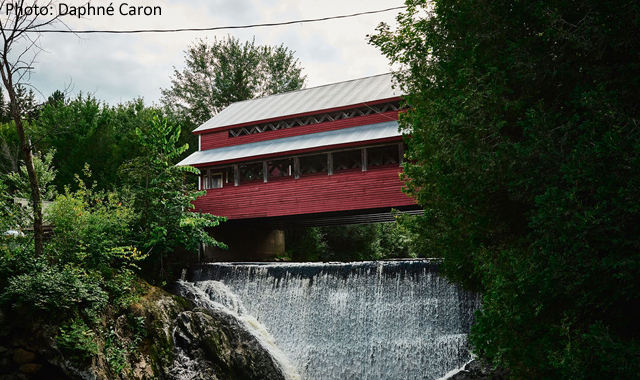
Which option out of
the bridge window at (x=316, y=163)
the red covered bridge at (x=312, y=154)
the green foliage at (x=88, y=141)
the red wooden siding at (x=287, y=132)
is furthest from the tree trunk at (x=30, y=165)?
the green foliage at (x=88, y=141)

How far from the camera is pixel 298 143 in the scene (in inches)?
792

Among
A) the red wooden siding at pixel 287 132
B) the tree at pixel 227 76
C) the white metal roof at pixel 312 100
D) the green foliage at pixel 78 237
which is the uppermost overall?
the tree at pixel 227 76

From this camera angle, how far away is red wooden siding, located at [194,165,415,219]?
56.5ft

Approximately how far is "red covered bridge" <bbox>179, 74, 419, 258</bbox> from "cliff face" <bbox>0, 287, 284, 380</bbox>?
6252mm

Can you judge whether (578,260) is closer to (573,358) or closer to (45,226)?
(573,358)

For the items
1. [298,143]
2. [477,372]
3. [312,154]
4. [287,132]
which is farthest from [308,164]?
[477,372]

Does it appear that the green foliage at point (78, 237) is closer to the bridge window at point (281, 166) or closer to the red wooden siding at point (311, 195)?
the red wooden siding at point (311, 195)

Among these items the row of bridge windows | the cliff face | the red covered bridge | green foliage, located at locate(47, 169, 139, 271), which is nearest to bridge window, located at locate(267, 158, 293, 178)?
the row of bridge windows

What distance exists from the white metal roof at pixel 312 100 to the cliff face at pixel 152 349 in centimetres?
1045

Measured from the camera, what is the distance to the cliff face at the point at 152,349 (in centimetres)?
1013

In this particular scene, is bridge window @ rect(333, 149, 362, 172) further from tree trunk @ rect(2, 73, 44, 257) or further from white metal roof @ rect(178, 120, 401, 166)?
tree trunk @ rect(2, 73, 44, 257)

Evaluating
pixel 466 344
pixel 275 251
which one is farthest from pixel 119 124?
pixel 466 344

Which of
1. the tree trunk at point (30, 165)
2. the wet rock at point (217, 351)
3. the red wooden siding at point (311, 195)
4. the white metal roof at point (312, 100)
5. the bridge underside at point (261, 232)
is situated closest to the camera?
the tree trunk at point (30, 165)

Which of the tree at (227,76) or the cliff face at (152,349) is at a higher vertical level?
the tree at (227,76)
